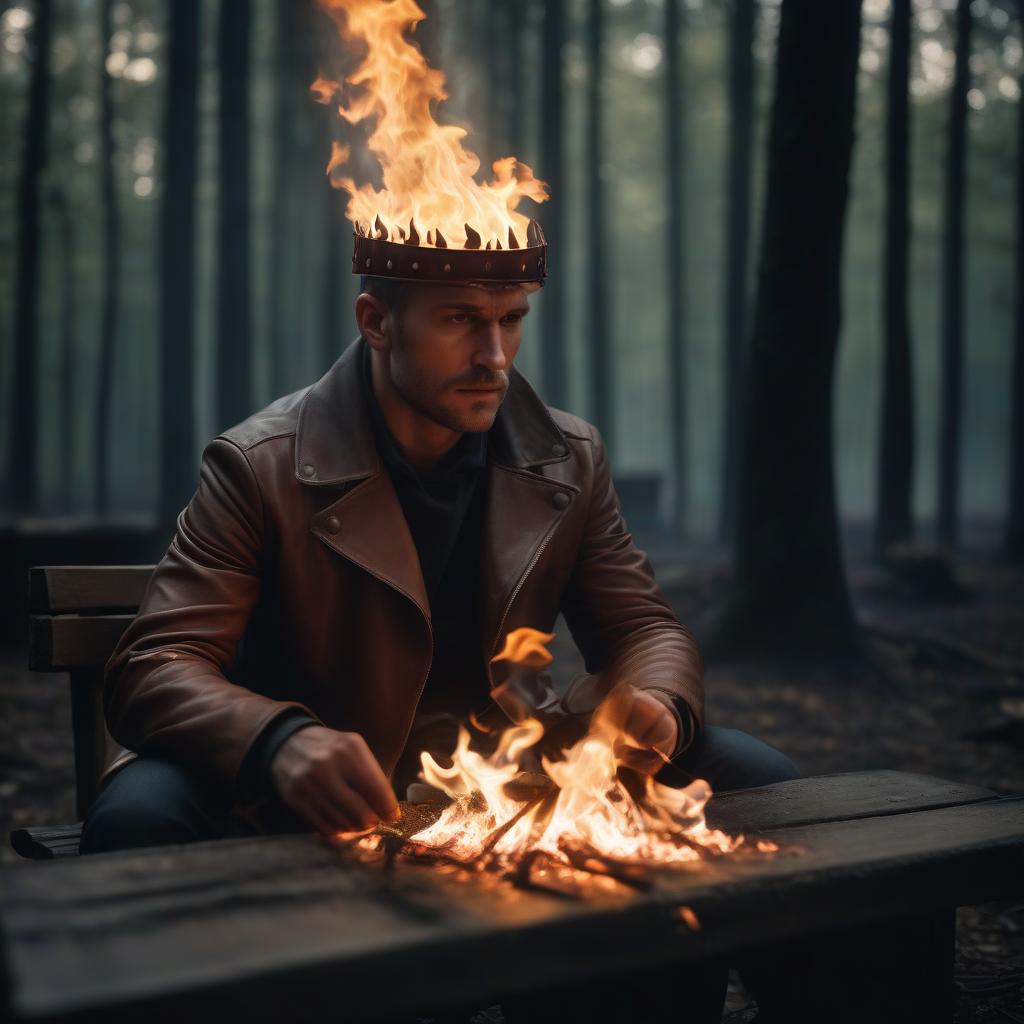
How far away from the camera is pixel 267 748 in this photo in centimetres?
256

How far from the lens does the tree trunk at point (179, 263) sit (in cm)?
1395

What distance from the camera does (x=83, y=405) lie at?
1494 inches

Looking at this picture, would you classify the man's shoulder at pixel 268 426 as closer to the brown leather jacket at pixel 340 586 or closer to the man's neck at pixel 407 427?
the brown leather jacket at pixel 340 586

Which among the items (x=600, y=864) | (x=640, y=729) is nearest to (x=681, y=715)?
(x=640, y=729)

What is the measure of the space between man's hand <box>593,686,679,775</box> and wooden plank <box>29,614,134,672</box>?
146 cm

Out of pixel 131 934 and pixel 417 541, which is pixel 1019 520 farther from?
pixel 131 934

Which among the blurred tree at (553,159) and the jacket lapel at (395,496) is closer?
the jacket lapel at (395,496)

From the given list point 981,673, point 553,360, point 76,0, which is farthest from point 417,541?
point 76,0

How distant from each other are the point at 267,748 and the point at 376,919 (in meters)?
0.76

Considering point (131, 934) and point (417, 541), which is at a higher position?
point (417, 541)

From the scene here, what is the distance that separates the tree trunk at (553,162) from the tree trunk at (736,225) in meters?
2.48

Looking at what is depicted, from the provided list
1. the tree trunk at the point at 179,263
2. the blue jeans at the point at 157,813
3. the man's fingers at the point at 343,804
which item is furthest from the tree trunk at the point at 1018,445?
the man's fingers at the point at 343,804

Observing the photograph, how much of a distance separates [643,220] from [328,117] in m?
12.5

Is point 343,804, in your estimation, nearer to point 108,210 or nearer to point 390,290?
point 390,290
